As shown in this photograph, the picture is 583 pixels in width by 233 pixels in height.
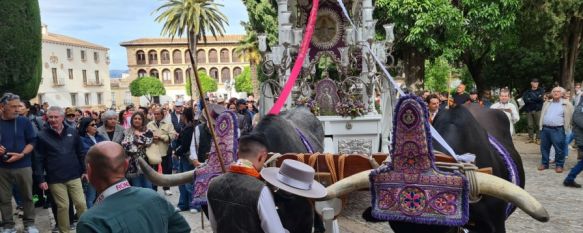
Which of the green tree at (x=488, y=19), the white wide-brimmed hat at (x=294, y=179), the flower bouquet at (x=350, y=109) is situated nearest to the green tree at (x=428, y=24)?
the green tree at (x=488, y=19)

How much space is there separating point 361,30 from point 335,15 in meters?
0.82

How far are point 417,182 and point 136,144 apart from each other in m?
5.10

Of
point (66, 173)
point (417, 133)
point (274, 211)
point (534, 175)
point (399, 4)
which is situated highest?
point (399, 4)

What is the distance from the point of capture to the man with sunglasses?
22.5 ft

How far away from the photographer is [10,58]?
69.1ft

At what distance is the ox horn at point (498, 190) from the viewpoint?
3.07 meters

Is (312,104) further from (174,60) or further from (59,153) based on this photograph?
(174,60)

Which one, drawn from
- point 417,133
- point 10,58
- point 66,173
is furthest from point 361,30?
point 10,58

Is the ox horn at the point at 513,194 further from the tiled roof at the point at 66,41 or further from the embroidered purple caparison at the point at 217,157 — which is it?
the tiled roof at the point at 66,41

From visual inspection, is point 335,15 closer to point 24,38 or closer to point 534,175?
point 534,175

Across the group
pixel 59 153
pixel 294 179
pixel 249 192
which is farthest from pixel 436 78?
pixel 249 192

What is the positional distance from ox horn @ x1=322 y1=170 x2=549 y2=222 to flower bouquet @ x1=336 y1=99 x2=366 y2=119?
27.0ft

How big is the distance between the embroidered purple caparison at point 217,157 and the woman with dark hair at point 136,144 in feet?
11.3

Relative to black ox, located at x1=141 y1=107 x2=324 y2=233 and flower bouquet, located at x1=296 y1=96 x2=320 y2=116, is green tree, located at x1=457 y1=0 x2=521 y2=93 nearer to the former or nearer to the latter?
flower bouquet, located at x1=296 y1=96 x2=320 y2=116
